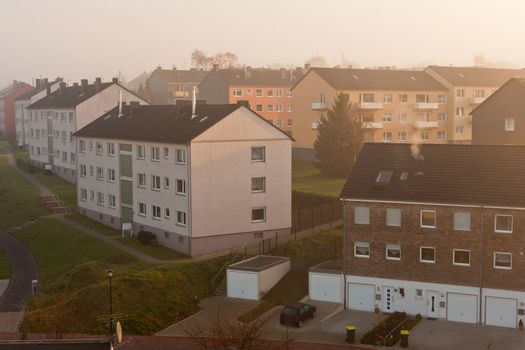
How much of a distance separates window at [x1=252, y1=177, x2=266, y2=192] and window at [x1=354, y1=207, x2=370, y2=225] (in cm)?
1375

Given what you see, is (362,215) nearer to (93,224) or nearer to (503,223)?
(503,223)

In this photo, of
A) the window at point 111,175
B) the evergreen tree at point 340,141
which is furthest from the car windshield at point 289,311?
the evergreen tree at point 340,141

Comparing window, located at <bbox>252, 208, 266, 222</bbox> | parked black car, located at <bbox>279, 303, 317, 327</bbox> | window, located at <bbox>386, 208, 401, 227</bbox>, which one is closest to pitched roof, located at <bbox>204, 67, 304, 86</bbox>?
window, located at <bbox>252, 208, 266, 222</bbox>

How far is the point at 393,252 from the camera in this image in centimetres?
4269

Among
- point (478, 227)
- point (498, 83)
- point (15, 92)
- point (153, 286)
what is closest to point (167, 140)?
point (153, 286)

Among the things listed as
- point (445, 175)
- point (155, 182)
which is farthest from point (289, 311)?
point (155, 182)

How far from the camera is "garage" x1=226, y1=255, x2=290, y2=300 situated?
149ft

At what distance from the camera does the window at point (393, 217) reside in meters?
42.4

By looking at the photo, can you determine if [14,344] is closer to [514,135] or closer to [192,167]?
[192,167]

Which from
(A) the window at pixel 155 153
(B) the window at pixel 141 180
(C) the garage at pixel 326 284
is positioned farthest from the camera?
(B) the window at pixel 141 180

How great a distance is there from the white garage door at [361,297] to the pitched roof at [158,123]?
54.0 feet

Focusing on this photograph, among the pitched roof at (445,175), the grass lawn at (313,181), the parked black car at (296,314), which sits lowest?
the parked black car at (296,314)

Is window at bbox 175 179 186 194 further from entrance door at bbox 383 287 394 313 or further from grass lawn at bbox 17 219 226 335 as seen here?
entrance door at bbox 383 287 394 313

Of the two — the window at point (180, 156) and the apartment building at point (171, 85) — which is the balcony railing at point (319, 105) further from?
the apartment building at point (171, 85)
